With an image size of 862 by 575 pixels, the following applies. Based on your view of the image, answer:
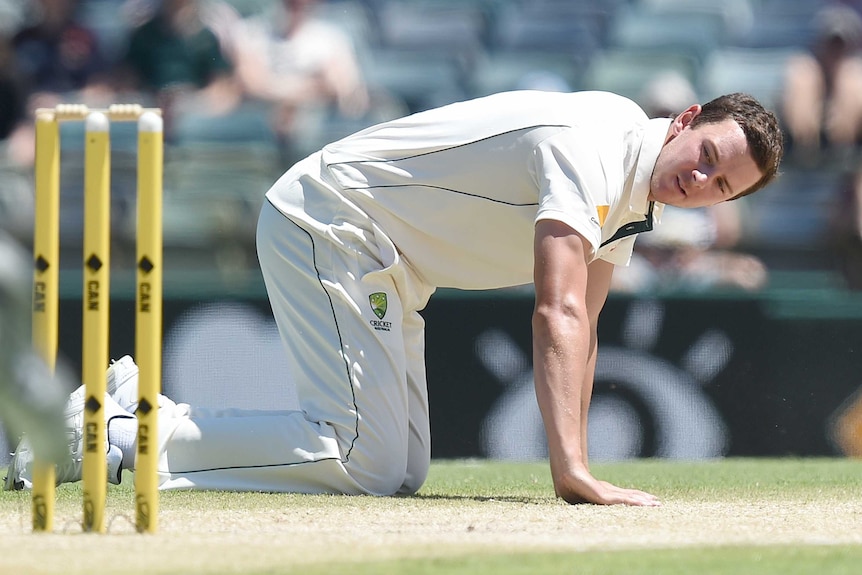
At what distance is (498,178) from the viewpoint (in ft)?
11.2

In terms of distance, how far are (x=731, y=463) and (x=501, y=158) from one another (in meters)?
2.30

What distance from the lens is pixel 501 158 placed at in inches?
134

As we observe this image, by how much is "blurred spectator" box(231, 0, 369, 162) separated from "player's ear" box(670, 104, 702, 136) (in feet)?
13.6

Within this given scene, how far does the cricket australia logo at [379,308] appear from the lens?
11.7 ft

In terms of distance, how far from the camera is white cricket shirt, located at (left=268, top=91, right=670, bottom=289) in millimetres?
3260

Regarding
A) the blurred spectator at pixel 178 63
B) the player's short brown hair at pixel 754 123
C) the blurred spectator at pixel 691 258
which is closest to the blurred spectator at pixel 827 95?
the blurred spectator at pixel 691 258

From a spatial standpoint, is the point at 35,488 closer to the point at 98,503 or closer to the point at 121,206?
the point at 98,503

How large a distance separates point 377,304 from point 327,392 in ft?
0.92

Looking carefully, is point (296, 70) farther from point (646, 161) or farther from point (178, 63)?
point (646, 161)

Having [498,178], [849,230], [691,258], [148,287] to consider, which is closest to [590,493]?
[498,178]

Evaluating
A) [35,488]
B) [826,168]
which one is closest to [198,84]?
[826,168]

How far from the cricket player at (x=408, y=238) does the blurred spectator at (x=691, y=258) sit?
2.71m

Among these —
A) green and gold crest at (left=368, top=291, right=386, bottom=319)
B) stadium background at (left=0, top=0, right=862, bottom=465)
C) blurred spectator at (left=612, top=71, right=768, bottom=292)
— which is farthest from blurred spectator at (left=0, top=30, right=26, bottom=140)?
green and gold crest at (left=368, top=291, right=386, bottom=319)

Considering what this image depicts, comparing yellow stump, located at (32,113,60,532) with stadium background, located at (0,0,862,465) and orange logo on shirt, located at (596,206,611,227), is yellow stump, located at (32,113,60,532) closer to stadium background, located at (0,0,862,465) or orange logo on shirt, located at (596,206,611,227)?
orange logo on shirt, located at (596,206,611,227)
